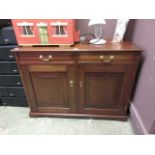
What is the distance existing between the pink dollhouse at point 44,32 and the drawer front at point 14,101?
708mm

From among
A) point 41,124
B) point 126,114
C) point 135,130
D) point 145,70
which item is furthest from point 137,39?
point 41,124

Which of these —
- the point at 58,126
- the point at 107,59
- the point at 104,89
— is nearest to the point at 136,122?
the point at 104,89

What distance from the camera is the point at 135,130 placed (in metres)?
1.30

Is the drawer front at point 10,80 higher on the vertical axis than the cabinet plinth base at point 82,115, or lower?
higher

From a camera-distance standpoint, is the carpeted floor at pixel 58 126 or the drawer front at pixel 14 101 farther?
the drawer front at pixel 14 101

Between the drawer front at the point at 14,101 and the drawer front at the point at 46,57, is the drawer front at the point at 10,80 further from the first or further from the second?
the drawer front at the point at 46,57

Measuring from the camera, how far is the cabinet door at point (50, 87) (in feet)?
3.99

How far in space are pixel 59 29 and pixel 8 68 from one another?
0.70 meters

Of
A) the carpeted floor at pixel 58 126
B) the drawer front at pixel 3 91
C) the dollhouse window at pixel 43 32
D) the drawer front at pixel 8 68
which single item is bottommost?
the carpeted floor at pixel 58 126

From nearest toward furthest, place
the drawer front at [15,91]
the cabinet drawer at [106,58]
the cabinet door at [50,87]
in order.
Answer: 1. the cabinet drawer at [106,58]
2. the cabinet door at [50,87]
3. the drawer front at [15,91]

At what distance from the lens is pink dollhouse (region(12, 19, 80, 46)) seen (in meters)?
1.12

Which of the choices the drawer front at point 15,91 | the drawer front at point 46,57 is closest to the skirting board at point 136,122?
the drawer front at point 46,57

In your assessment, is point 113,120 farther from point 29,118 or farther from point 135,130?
point 29,118
